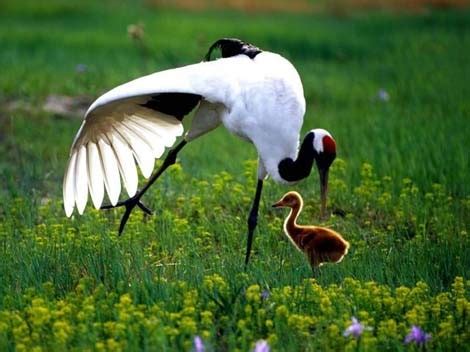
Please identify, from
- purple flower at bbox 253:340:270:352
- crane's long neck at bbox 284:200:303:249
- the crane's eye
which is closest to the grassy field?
crane's long neck at bbox 284:200:303:249

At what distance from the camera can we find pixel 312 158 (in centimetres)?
631

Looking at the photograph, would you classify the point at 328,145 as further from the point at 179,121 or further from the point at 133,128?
the point at 133,128

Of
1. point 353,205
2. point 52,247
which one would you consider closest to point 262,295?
point 52,247

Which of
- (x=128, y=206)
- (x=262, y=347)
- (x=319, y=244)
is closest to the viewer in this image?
(x=262, y=347)

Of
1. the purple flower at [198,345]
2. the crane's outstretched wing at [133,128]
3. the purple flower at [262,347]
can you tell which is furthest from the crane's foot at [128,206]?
the purple flower at [262,347]

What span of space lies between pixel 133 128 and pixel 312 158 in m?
1.16

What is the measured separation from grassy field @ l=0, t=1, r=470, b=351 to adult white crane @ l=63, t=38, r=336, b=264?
0.99 ft

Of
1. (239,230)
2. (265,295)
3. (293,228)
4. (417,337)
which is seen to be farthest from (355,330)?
(239,230)

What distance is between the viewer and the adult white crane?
6.28 m

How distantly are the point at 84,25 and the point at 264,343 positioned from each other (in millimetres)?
12681

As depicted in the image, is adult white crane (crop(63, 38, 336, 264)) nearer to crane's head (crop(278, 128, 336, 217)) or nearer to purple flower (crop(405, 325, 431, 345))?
crane's head (crop(278, 128, 336, 217))

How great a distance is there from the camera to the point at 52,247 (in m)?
6.10

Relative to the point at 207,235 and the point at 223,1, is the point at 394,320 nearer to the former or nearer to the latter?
the point at 207,235

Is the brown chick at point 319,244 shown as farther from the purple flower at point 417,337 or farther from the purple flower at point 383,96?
the purple flower at point 383,96
